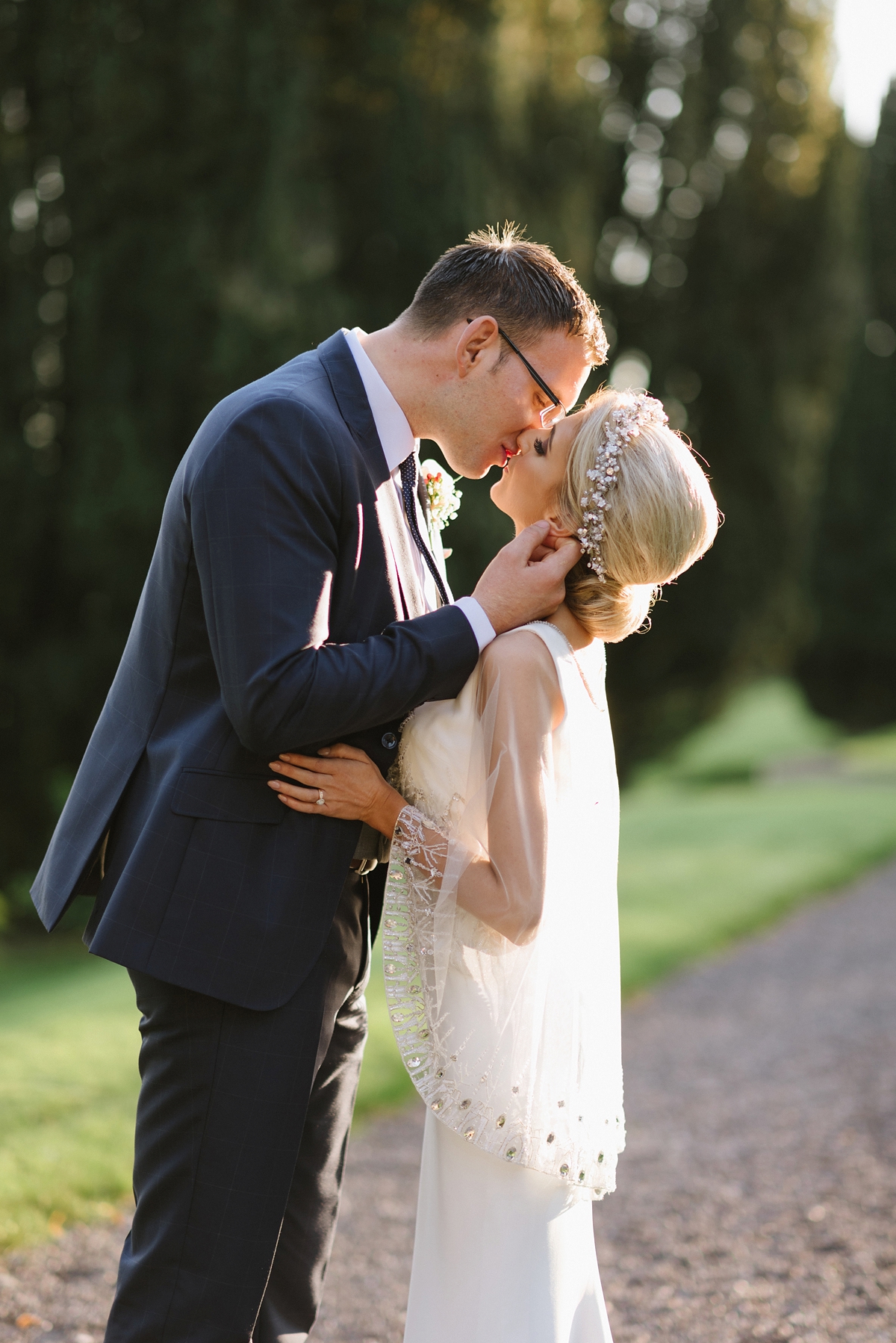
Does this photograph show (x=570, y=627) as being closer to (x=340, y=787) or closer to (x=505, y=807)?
(x=505, y=807)

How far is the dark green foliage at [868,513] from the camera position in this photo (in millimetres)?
22438

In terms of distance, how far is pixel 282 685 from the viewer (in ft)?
5.98

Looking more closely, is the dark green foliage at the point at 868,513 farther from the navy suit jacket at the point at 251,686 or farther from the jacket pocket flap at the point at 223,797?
the jacket pocket flap at the point at 223,797

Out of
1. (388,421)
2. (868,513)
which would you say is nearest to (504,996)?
(388,421)

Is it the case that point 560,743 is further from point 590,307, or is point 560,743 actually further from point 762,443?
point 762,443

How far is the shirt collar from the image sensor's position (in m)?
2.15

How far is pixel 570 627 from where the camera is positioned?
7.50 feet

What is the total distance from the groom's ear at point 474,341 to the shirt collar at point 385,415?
15 cm

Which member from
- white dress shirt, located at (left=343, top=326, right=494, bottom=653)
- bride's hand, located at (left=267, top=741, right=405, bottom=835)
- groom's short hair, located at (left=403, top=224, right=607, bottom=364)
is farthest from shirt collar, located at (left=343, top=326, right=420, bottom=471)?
bride's hand, located at (left=267, top=741, right=405, bottom=835)

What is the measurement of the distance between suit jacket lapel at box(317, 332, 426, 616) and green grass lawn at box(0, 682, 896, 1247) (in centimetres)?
260

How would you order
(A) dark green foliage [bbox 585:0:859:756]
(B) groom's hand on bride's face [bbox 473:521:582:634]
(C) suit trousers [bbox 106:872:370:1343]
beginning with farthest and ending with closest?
(A) dark green foliage [bbox 585:0:859:756] < (B) groom's hand on bride's face [bbox 473:521:582:634] < (C) suit trousers [bbox 106:872:370:1343]

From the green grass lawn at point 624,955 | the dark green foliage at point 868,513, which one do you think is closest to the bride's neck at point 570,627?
the green grass lawn at point 624,955

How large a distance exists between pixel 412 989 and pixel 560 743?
52 cm

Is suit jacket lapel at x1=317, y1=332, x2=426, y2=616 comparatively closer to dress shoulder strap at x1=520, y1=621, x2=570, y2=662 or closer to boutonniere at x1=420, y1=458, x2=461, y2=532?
dress shoulder strap at x1=520, y1=621, x2=570, y2=662
